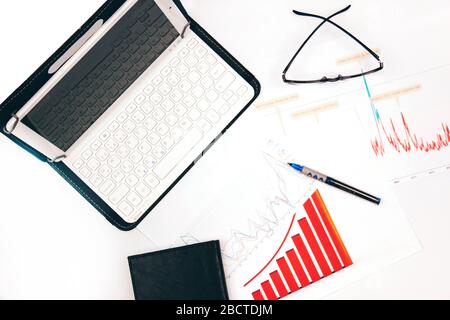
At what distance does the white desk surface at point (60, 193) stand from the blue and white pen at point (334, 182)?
20 cm

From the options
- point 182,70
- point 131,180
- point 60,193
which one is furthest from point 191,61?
point 60,193

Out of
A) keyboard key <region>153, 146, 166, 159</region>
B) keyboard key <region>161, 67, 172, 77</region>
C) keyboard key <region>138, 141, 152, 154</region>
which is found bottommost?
keyboard key <region>153, 146, 166, 159</region>

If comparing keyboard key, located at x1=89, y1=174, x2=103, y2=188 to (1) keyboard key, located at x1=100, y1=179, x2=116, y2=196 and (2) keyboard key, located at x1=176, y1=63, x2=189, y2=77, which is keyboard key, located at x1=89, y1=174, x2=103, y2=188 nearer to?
(1) keyboard key, located at x1=100, y1=179, x2=116, y2=196

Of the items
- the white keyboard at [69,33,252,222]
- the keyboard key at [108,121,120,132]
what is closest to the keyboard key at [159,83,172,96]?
the white keyboard at [69,33,252,222]

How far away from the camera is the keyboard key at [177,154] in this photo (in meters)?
0.75

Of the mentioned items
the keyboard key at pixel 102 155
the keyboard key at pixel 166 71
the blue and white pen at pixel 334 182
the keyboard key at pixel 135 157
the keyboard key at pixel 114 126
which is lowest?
the blue and white pen at pixel 334 182

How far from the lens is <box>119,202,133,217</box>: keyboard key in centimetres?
75

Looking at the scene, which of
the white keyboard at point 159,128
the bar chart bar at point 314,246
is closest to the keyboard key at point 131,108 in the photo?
the white keyboard at point 159,128

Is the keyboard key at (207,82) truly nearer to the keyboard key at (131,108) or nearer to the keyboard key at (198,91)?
the keyboard key at (198,91)

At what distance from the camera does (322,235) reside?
28.8 inches

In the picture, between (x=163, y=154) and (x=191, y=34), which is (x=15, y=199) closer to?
(x=163, y=154)

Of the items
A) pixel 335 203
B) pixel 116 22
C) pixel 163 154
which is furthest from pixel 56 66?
pixel 335 203

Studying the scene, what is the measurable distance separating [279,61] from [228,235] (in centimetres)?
33

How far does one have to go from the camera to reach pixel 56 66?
61 cm
